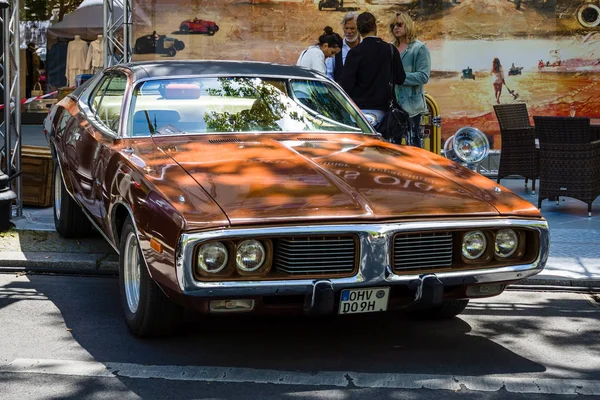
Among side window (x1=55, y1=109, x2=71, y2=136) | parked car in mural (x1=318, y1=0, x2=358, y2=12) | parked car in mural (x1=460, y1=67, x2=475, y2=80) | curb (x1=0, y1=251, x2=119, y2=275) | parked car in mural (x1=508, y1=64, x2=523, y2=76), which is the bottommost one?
curb (x1=0, y1=251, x2=119, y2=275)

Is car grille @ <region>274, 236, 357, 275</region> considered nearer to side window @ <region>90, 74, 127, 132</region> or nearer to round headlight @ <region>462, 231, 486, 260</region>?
round headlight @ <region>462, 231, 486, 260</region>

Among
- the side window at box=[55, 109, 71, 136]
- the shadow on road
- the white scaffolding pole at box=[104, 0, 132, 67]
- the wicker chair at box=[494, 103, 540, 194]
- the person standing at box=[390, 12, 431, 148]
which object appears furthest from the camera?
the wicker chair at box=[494, 103, 540, 194]

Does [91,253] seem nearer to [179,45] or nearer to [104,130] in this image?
[104,130]

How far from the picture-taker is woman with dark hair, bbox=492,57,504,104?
15.9 metres

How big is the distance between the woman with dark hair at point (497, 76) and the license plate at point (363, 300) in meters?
11.2

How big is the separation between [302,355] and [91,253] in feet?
10.0

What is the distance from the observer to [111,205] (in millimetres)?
6145

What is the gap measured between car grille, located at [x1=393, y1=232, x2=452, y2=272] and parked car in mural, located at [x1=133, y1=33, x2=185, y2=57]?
11.4 m

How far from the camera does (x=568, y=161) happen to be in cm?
1071

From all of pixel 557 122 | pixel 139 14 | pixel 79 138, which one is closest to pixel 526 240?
pixel 79 138

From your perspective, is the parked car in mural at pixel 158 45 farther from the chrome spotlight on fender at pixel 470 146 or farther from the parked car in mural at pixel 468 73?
the chrome spotlight on fender at pixel 470 146

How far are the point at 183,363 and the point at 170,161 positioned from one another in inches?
46.7

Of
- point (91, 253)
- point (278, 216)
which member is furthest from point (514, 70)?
point (278, 216)

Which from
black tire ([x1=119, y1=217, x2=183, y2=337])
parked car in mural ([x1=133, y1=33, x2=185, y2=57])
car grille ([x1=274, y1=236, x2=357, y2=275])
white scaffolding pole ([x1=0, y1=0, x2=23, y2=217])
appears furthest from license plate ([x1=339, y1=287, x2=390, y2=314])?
parked car in mural ([x1=133, y1=33, x2=185, y2=57])
